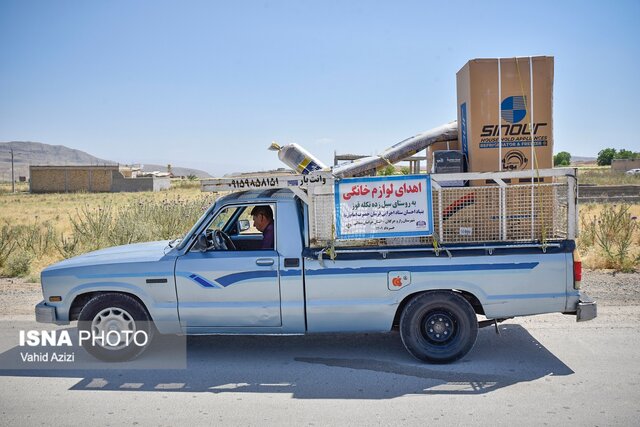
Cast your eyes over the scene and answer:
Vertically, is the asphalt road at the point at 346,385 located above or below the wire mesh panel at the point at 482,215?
below

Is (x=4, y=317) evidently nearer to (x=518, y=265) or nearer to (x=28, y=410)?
(x=28, y=410)

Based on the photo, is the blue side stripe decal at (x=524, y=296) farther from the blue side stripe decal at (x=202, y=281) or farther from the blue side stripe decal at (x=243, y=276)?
the blue side stripe decal at (x=202, y=281)

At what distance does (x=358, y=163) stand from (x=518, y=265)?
243cm

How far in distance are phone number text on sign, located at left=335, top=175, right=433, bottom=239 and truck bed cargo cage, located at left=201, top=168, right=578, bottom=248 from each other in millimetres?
53

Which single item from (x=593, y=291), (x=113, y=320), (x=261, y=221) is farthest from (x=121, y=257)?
(x=593, y=291)

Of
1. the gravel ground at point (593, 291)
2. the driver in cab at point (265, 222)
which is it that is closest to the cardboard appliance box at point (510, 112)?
the driver in cab at point (265, 222)

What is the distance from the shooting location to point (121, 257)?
6434 mm

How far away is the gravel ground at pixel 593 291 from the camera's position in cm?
877

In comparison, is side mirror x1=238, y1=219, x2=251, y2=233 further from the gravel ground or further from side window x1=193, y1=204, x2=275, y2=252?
the gravel ground

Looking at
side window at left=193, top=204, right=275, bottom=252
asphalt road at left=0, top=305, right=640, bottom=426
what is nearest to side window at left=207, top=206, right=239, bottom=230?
side window at left=193, top=204, right=275, bottom=252

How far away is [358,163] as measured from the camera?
752 cm

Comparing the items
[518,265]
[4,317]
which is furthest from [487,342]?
[4,317]

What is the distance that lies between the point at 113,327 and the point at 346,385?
2.51 meters

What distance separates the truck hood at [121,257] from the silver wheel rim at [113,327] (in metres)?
0.52
